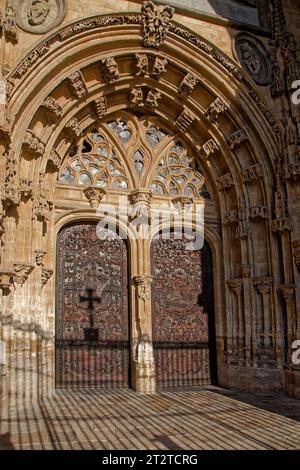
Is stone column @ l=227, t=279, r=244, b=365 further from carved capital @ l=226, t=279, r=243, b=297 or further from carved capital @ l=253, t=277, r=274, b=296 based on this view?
carved capital @ l=253, t=277, r=274, b=296

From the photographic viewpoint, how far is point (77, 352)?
28.6 ft

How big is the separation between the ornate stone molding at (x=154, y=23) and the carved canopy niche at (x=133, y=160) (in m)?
1.53

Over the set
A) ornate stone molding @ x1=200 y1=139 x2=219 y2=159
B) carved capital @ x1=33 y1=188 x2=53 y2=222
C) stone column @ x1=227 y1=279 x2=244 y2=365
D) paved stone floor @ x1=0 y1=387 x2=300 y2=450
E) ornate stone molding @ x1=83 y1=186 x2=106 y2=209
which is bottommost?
→ paved stone floor @ x1=0 y1=387 x2=300 y2=450

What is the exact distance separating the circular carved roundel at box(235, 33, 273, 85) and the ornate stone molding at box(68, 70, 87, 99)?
317cm

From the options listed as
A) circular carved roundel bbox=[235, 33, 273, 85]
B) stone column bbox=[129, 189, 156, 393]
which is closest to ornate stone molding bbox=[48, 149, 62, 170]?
stone column bbox=[129, 189, 156, 393]

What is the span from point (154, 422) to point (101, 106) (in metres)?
5.88

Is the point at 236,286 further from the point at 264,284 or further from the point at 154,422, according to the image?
the point at 154,422

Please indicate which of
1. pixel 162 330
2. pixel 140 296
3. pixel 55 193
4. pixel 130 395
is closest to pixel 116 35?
pixel 55 193

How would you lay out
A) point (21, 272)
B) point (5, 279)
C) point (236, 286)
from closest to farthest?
point (5, 279), point (21, 272), point (236, 286)

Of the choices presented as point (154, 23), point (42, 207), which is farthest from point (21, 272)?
point (154, 23)

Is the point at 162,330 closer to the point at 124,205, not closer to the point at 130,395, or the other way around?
the point at 130,395

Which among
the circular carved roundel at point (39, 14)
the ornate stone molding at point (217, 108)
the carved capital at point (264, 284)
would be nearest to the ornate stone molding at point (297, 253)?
the carved capital at point (264, 284)

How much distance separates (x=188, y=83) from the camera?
952 centimetres

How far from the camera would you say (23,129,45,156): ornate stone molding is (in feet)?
26.3
